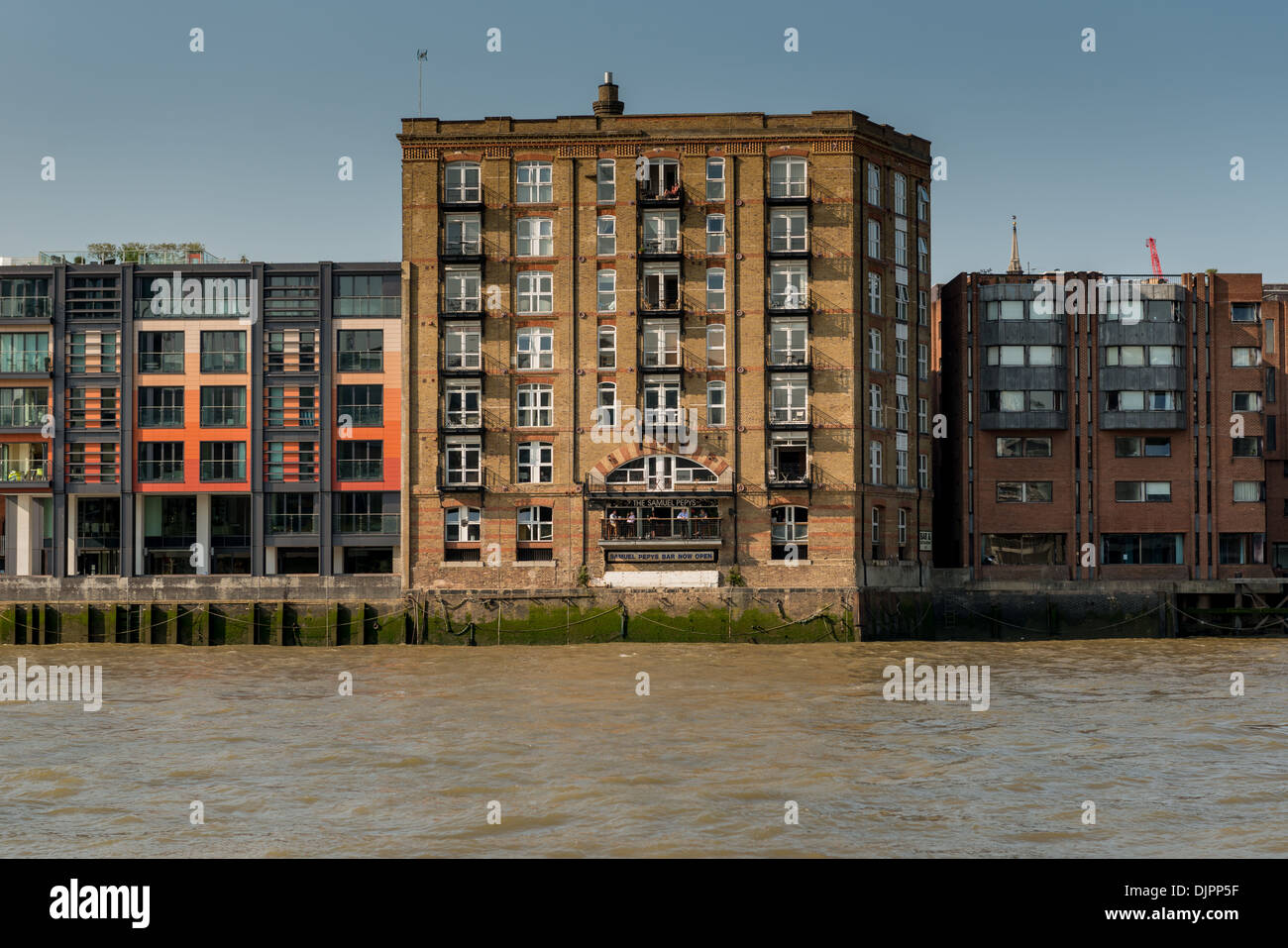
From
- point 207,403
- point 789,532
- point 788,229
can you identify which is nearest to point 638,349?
point 788,229

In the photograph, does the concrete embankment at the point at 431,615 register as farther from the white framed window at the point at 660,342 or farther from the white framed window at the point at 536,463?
the white framed window at the point at 660,342

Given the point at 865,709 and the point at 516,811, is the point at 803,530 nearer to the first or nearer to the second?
the point at 865,709

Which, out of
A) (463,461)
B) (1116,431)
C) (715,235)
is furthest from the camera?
(1116,431)

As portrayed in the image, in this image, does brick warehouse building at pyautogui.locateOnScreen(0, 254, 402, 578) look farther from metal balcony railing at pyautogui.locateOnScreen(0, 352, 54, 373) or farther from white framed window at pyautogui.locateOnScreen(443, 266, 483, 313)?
white framed window at pyautogui.locateOnScreen(443, 266, 483, 313)

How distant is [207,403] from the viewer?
79.2 meters

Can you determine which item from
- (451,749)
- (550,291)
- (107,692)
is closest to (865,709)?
(451,749)

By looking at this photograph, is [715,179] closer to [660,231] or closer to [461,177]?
[660,231]

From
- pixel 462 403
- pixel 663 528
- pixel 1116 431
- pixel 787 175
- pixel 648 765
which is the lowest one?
pixel 648 765

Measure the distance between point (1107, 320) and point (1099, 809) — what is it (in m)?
53.1

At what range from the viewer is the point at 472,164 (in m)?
67.6

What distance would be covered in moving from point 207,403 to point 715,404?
3218cm

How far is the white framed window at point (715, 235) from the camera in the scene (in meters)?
66.7

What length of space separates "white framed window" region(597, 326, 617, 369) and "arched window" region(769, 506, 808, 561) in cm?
1096

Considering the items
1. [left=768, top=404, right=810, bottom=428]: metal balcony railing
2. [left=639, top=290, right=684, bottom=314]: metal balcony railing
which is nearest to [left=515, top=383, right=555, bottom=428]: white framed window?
[left=639, top=290, right=684, bottom=314]: metal balcony railing
